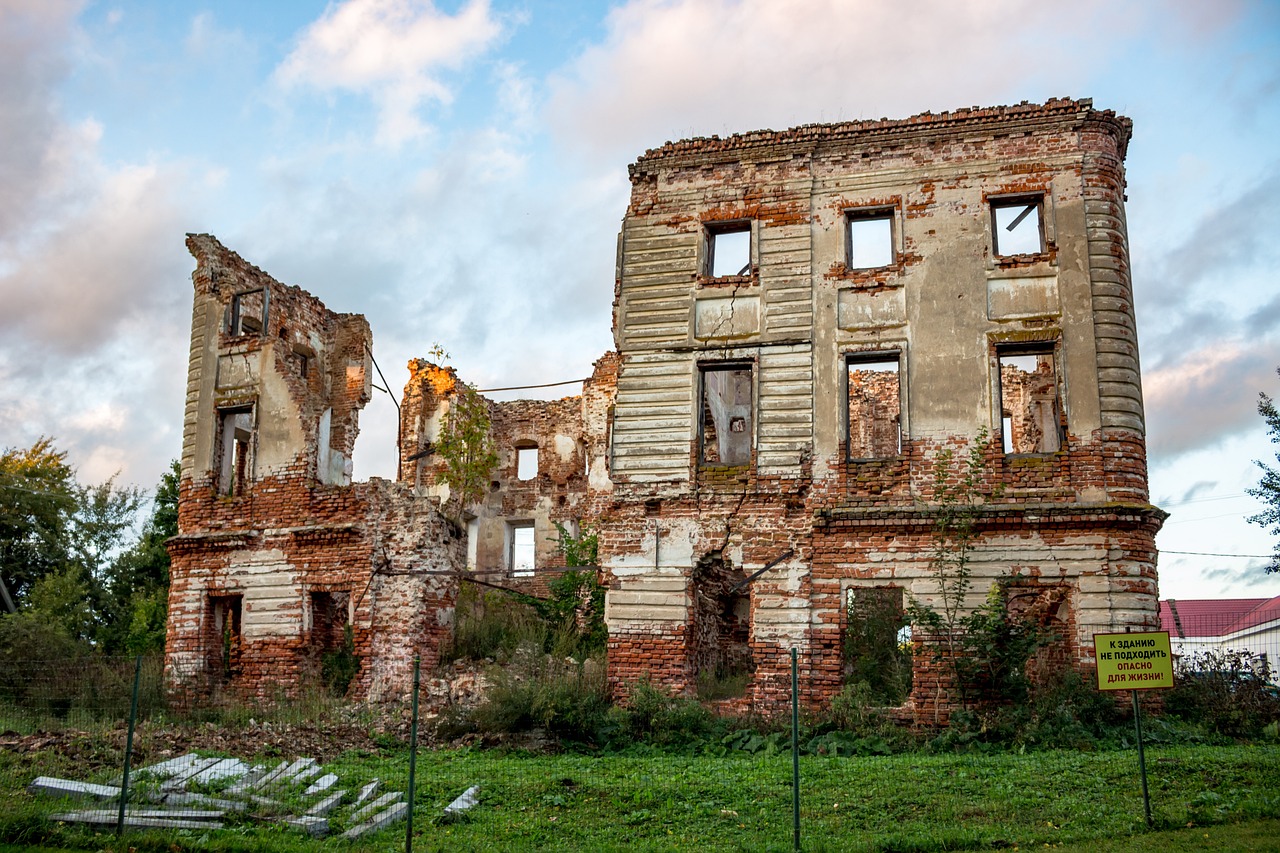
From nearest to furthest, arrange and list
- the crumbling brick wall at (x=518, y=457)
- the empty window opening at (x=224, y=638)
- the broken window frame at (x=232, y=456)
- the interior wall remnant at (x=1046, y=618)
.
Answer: the interior wall remnant at (x=1046, y=618), the empty window opening at (x=224, y=638), the broken window frame at (x=232, y=456), the crumbling brick wall at (x=518, y=457)

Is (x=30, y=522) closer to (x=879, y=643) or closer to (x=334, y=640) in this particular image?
(x=334, y=640)

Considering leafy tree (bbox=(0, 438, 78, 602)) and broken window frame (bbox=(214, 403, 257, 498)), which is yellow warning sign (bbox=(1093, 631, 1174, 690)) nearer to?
broken window frame (bbox=(214, 403, 257, 498))

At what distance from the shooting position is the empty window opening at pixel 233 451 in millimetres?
20953

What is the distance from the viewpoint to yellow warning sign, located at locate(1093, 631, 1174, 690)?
10242 millimetres

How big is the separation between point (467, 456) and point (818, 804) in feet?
56.1

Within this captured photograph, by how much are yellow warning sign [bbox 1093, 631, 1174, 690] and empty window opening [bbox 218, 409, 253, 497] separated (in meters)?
15.3

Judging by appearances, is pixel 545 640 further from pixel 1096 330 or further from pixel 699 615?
pixel 1096 330

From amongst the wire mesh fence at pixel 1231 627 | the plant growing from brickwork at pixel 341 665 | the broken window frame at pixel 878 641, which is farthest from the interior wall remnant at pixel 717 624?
the wire mesh fence at pixel 1231 627

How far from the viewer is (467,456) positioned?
2694 cm

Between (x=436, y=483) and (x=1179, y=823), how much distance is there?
20.8 metres

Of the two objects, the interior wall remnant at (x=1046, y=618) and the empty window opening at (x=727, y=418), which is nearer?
the interior wall remnant at (x=1046, y=618)

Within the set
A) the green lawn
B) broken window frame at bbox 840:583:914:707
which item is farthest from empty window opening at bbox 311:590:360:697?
broken window frame at bbox 840:583:914:707

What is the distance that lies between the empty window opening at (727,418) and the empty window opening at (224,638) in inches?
349

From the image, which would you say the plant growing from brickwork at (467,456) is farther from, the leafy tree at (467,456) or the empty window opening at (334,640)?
the empty window opening at (334,640)
